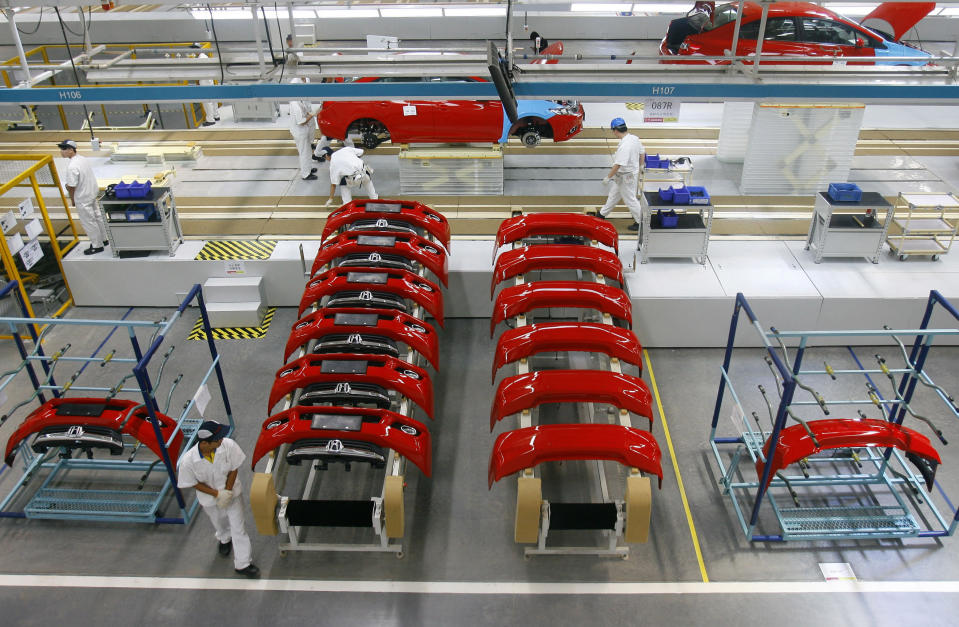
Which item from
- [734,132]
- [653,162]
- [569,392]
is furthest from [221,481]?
[734,132]

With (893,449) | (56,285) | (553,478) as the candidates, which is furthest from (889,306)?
(56,285)

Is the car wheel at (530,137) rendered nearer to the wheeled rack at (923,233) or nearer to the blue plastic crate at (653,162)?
the blue plastic crate at (653,162)

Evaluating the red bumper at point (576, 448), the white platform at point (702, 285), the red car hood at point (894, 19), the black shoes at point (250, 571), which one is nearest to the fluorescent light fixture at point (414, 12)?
the red car hood at point (894, 19)

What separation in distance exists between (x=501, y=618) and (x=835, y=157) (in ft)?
27.6

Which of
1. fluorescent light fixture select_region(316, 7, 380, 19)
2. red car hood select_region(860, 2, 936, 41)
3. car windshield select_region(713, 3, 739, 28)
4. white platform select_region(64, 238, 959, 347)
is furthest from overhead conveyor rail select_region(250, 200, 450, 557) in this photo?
fluorescent light fixture select_region(316, 7, 380, 19)

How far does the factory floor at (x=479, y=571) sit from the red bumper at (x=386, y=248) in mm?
2045

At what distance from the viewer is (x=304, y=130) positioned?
11227 mm

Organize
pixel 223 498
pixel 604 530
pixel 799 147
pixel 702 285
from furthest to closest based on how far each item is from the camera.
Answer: pixel 799 147 < pixel 702 285 < pixel 604 530 < pixel 223 498

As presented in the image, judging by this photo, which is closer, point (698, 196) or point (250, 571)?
point (250, 571)

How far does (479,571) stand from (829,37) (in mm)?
9861

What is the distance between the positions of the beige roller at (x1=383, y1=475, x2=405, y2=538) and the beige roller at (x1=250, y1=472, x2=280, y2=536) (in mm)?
850

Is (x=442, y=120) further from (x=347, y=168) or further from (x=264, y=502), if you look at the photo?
(x=264, y=502)

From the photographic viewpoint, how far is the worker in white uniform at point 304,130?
11102 millimetres

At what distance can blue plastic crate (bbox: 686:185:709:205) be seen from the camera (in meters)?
8.62
